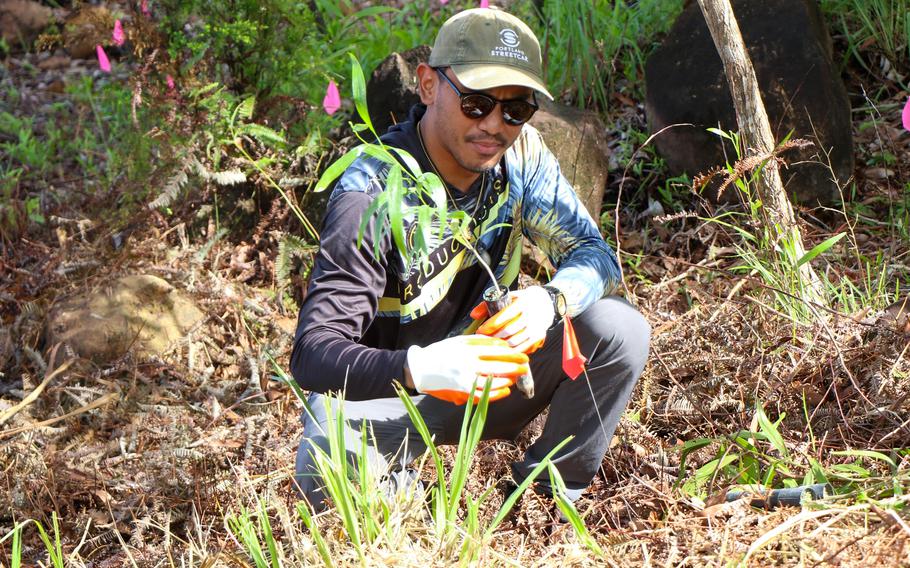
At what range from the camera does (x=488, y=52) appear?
260 centimetres

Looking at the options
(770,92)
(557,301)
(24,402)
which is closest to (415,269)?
(557,301)

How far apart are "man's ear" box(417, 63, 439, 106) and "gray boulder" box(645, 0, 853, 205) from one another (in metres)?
1.79

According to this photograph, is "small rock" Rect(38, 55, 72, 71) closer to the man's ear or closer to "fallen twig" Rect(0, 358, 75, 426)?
"fallen twig" Rect(0, 358, 75, 426)

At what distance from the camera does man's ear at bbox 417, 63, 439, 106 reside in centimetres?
272

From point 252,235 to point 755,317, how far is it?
2.21 meters

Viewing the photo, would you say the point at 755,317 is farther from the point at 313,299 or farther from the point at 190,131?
the point at 190,131

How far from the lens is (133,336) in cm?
385

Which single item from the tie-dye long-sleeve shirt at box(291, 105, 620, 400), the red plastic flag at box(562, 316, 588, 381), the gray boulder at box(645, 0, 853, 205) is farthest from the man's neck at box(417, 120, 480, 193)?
the gray boulder at box(645, 0, 853, 205)

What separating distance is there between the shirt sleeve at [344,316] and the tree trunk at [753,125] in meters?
1.30

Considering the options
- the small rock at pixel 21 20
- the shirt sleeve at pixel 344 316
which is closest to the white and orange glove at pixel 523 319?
the shirt sleeve at pixel 344 316

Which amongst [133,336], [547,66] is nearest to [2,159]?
[133,336]

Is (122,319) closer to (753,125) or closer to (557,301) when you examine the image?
(557,301)

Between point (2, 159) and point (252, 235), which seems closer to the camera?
point (252, 235)

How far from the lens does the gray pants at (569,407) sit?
264 centimetres
